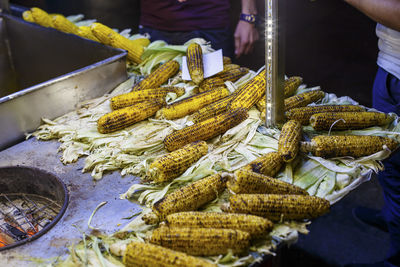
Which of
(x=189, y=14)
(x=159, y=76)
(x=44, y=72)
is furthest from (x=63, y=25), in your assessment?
(x=159, y=76)

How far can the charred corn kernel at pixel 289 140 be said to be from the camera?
2.31 meters

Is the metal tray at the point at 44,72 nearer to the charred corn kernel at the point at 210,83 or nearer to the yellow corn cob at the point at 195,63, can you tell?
the yellow corn cob at the point at 195,63

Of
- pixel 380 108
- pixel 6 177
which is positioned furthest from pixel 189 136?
pixel 380 108

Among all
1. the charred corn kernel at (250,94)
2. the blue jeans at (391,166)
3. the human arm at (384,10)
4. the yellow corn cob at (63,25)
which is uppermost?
the human arm at (384,10)

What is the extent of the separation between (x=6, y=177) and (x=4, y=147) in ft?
1.33

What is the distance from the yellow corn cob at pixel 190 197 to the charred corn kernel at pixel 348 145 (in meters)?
0.69

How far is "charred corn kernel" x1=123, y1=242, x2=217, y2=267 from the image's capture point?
5.25ft

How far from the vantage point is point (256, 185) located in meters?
2.03

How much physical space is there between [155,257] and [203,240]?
240mm

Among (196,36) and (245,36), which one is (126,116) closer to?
(196,36)

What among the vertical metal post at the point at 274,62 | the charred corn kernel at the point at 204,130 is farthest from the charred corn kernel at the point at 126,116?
the vertical metal post at the point at 274,62

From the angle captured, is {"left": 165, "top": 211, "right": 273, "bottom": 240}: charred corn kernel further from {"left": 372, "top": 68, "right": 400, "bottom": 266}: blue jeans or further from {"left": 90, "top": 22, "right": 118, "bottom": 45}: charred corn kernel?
{"left": 90, "top": 22, "right": 118, "bottom": 45}: charred corn kernel

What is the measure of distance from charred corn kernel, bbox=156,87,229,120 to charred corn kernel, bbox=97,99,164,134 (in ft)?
0.38

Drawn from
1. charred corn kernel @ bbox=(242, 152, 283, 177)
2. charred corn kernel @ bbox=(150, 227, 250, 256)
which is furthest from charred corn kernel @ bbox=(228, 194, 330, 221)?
charred corn kernel @ bbox=(242, 152, 283, 177)
